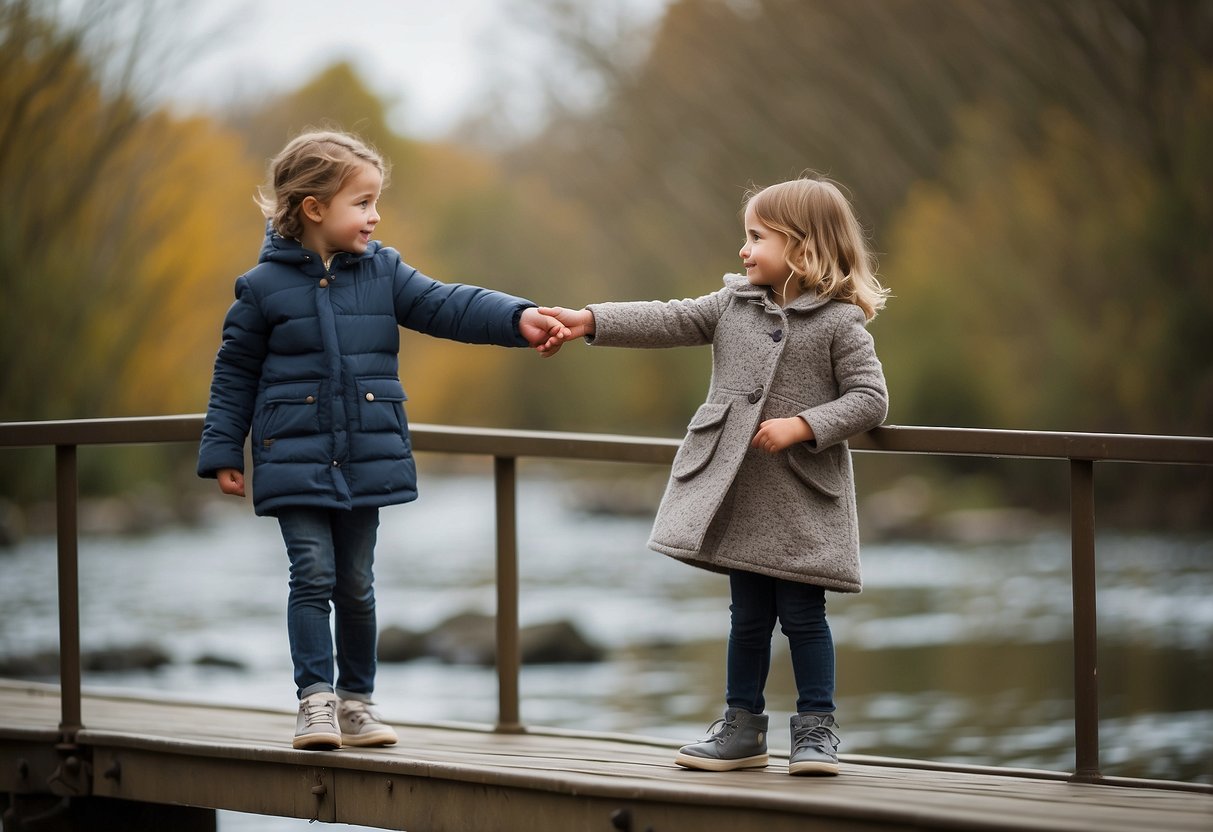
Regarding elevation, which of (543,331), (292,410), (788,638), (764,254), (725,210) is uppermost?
(725,210)

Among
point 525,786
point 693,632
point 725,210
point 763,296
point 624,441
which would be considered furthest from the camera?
point 725,210

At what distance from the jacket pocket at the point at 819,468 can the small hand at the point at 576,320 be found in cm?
56

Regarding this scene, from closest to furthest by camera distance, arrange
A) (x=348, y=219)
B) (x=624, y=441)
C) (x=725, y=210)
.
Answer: (x=348, y=219) → (x=624, y=441) → (x=725, y=210)

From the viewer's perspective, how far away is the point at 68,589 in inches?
162

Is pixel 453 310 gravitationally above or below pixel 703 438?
above

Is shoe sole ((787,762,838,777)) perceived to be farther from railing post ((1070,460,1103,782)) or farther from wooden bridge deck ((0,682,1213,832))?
railing post ((1070,460,1103,782))

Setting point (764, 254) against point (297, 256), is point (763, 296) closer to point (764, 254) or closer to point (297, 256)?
point (764, 254)

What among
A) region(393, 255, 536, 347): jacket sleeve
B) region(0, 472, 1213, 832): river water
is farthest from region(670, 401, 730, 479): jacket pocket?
region(0, 472, 1213, 832): river water

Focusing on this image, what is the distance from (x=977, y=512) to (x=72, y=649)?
19427 mm

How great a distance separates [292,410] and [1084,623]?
5.90 ft

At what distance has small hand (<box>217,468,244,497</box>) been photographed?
356 cm

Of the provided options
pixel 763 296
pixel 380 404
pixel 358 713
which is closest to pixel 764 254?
pixel 763 296

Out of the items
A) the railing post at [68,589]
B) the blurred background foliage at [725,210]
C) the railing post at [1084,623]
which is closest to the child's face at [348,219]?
the railing post at [68,589]

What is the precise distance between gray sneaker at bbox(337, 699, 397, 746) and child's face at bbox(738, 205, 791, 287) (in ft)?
4.38
